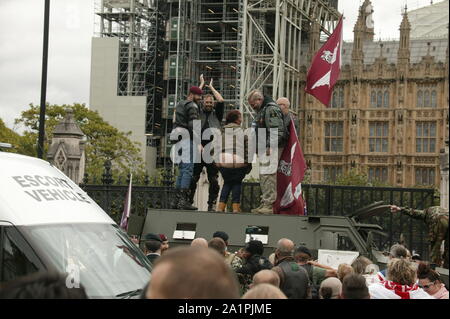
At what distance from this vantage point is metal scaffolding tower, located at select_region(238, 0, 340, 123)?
57.4m

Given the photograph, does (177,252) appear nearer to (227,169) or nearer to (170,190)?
(227,169)

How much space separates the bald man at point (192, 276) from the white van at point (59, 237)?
2.66 m

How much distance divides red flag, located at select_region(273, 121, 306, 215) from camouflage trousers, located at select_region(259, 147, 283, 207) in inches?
4.5

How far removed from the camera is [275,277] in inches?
209

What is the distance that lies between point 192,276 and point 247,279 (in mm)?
5194

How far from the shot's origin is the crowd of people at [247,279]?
2561 millimetres

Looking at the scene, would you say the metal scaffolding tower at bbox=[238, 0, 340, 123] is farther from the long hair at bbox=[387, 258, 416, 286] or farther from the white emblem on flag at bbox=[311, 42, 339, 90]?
the long hair at bbox=[387, 258, 416, 286]

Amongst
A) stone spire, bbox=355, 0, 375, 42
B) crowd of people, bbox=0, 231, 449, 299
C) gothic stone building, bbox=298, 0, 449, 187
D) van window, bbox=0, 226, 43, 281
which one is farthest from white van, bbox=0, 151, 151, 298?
stone spire, bbox=355, 0, 375, 42

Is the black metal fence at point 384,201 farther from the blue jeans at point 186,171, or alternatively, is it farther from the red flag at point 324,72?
the blue jeans at point 186,171

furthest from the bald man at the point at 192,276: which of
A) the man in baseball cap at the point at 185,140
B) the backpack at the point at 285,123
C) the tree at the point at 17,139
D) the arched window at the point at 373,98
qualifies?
the arched window at the point at 373,98

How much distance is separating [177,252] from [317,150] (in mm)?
67188

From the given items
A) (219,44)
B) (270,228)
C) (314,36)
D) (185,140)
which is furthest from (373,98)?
(270,228)
